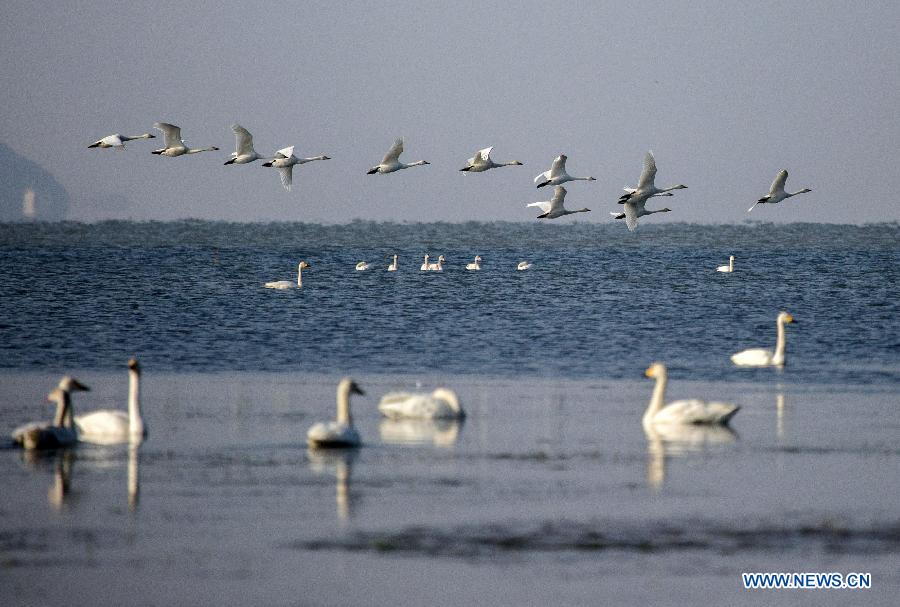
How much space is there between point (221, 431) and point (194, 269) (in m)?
43.6

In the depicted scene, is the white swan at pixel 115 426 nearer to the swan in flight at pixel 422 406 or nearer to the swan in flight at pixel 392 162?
the swan in flight at pixel 422 406

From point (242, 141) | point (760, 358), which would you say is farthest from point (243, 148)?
point (760, 358)

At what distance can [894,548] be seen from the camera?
12.7 metres

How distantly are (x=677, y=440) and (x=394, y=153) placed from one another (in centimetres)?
1937

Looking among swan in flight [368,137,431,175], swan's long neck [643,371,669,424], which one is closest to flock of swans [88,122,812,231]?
swan in flight [368,137,431,175]

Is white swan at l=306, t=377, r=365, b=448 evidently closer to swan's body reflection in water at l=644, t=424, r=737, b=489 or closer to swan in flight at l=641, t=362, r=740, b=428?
swan's body reflection in water at l=644, t=424, r=737, b=489

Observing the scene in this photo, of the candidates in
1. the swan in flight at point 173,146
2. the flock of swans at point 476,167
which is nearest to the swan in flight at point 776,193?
the flock of swans at point 476,167

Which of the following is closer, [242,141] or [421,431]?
[421,431]

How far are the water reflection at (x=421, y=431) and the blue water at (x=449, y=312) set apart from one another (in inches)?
293

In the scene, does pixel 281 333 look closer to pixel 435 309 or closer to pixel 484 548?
pixel 435 309

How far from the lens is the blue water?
1144 inches

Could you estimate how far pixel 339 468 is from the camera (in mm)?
15805

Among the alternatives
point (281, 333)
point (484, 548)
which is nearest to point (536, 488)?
point (484, 548)

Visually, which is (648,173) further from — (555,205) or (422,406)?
(422,406)
